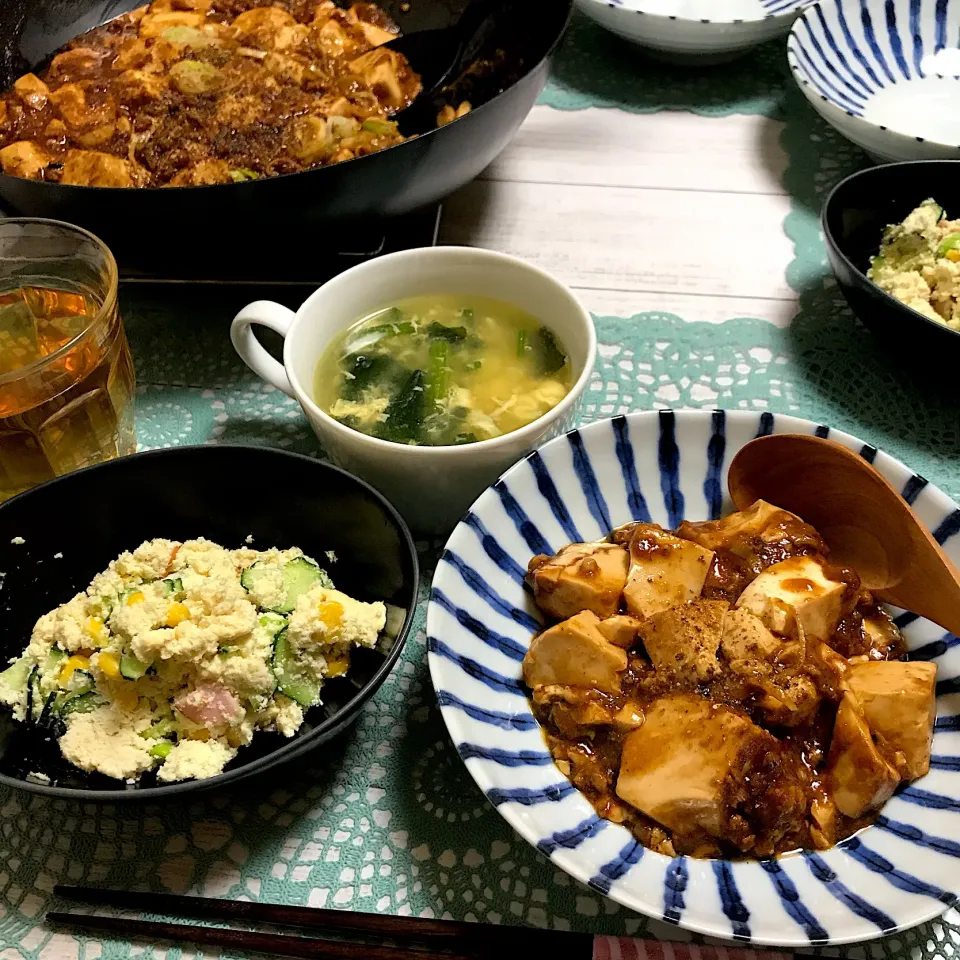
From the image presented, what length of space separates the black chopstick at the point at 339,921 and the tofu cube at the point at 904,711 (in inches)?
17.1

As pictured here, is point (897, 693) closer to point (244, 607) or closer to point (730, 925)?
point (730, 925)

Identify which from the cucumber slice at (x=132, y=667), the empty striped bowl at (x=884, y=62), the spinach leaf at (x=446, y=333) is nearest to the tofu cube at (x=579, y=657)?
the cucumber slice at (x=132, y=667)

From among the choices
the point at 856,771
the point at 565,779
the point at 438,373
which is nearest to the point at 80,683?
the point at 565,779

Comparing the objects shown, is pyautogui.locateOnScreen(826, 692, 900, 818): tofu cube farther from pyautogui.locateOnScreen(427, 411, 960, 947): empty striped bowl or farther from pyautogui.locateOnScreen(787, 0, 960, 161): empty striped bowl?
pyautogui.locateOnScreen(787, 0, 960, 161): empty striped bowl

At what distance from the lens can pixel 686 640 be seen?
1107mm

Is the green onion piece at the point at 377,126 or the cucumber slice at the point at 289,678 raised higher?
the green onion piece at the point at 377,126

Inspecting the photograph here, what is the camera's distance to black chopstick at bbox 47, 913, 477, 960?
39.1 inches

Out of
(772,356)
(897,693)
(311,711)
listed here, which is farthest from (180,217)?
(897,693)

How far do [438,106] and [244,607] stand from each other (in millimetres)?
1307

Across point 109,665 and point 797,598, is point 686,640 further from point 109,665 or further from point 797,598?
point 109,665

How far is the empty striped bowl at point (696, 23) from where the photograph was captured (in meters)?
2.21

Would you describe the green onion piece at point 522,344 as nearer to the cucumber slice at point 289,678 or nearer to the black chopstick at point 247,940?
the cucumber slice at point 289,678

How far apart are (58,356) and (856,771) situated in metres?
1.17

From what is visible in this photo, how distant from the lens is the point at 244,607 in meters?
1.08
